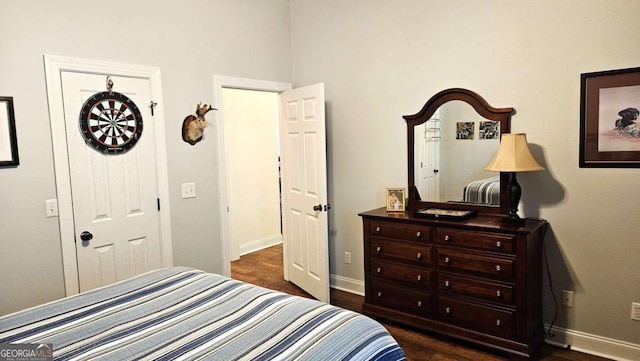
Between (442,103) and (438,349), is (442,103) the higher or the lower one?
the higher one

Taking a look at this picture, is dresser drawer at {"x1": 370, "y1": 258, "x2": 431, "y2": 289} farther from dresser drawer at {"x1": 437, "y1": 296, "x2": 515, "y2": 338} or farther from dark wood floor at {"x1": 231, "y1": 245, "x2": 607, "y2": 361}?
dark wood floor at {"x1": 231, "y1": 245, "x2": 607, "y2": 361}

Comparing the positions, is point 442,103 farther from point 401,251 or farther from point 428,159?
point 401,251

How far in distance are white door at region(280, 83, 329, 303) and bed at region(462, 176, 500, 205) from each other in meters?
1.18

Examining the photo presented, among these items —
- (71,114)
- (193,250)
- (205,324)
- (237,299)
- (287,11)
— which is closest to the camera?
(205,324)

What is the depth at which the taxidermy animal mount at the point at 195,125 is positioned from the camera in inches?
127

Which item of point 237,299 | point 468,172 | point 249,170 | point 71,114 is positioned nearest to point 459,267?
point 468,172

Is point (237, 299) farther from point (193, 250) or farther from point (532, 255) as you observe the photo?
point (532, 255)

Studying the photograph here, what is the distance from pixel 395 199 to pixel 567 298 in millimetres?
1372

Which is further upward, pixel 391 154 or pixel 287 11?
pixel 287 11

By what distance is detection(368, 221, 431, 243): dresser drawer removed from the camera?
291 cm

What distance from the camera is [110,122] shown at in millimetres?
2838

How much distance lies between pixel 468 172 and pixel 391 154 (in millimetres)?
714

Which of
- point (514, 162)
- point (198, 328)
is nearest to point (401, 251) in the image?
point (514, 162)

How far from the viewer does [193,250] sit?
3344mm
